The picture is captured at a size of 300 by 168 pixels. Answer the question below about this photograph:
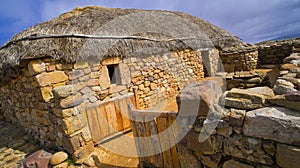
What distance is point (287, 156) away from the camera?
1.46 m

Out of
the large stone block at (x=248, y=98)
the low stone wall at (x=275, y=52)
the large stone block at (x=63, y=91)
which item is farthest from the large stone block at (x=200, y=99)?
the low stone wall at (x=275, y=52)

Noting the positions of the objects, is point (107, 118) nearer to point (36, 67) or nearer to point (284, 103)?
point (36, 67)

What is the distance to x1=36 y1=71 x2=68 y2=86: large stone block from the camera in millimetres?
3859

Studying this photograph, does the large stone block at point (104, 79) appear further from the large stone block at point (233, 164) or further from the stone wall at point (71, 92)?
the large stone block at point (233, 164)

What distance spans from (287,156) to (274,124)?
0.28 meters

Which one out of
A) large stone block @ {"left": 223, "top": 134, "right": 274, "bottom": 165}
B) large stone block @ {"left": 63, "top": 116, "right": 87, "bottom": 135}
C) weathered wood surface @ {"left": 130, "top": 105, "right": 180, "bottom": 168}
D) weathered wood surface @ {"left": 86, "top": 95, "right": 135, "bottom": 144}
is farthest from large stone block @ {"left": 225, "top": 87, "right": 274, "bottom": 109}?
weathered wood surface @ {"left": 86, "top": 95, "right": 135, "bottom": 144}

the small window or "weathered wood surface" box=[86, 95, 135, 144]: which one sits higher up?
the small window

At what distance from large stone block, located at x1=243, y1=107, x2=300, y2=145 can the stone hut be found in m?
3.26

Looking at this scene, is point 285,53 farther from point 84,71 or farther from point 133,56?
point 84,71

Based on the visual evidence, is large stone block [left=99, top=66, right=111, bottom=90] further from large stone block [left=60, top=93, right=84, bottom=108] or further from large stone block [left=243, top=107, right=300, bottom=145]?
large stone block [left=243, top=107, right=300, bottom=145]

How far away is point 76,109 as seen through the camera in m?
3.87

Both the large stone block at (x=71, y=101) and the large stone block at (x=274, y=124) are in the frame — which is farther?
the large stone block at (x=71, y=101)

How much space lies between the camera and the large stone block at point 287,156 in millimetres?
1407

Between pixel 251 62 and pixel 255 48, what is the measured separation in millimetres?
669
